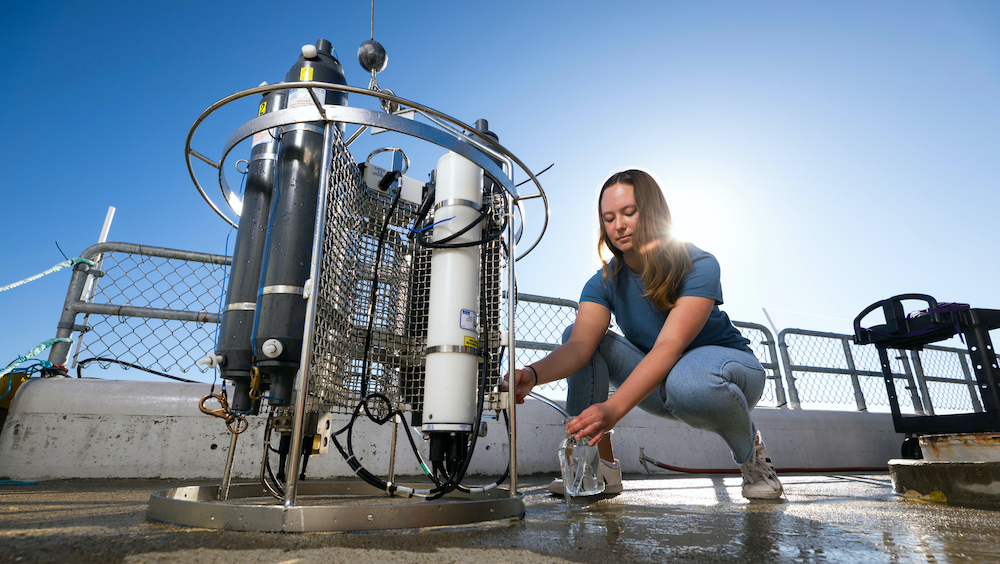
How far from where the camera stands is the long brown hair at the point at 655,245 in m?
1.51

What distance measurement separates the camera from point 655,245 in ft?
5.08

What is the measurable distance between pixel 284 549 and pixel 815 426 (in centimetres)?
424

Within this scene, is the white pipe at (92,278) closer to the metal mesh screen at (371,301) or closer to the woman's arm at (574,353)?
the metal mesh screen at (371,301)

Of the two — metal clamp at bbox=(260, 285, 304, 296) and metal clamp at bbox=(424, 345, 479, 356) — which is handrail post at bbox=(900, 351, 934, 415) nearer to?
metal clamp at bbox=(424, 345, 479, 356)

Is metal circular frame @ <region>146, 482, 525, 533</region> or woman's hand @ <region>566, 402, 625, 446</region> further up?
woman's hand @ <region>566, 402, 625, 446</region>

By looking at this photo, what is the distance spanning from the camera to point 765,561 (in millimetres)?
714

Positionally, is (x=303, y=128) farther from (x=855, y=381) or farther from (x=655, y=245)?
(x=855, y=381)

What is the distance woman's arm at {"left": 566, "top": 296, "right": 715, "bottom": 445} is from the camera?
1093 mm

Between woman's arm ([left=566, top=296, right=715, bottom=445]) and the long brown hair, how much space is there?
114 millimetres

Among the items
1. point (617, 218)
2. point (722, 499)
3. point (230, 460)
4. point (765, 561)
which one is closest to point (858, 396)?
point (722, 499)

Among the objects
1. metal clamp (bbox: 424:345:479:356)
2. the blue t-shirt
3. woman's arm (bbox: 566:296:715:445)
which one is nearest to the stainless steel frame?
metal clamp (bbox: 424:345:479:356)

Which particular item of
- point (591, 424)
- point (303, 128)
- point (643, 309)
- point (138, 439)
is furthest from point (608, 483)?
point (138, 439)

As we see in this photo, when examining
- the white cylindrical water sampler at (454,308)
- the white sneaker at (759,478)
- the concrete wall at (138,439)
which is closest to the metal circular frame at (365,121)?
the white cylindrical water sampler at (454,308)

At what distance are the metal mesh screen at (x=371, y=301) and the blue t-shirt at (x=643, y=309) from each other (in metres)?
0.50
